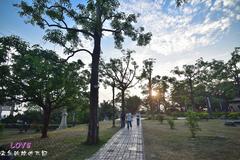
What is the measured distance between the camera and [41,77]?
9.34 metres

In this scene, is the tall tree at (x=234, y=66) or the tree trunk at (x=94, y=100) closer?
the tree trunk at (x=94, y=100)

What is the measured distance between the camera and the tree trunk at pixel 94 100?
10.1 meters

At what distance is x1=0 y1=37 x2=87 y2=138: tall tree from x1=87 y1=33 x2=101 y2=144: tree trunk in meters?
1.02

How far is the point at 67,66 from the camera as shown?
920 centimetres

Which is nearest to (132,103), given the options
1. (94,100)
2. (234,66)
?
(234,66)

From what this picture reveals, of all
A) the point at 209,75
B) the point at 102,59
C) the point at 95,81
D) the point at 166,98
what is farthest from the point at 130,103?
the point at 95,81

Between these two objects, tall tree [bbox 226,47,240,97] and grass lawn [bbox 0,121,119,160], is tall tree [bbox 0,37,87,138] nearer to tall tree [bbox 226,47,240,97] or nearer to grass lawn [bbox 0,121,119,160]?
grass lawn [bbox 0,121,119,160]

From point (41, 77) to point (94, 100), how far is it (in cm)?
350

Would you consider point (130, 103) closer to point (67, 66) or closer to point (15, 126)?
point (15, 126)

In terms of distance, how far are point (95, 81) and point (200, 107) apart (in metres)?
63.0

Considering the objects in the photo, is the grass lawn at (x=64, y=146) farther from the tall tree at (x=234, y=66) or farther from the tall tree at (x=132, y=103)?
the tall tree at (x=132, y=103)

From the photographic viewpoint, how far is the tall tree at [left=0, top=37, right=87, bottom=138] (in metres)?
7.70

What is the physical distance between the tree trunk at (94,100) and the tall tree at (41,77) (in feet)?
3.33

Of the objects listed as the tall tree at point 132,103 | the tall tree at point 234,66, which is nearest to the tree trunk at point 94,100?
the tall tree at point 234,66
